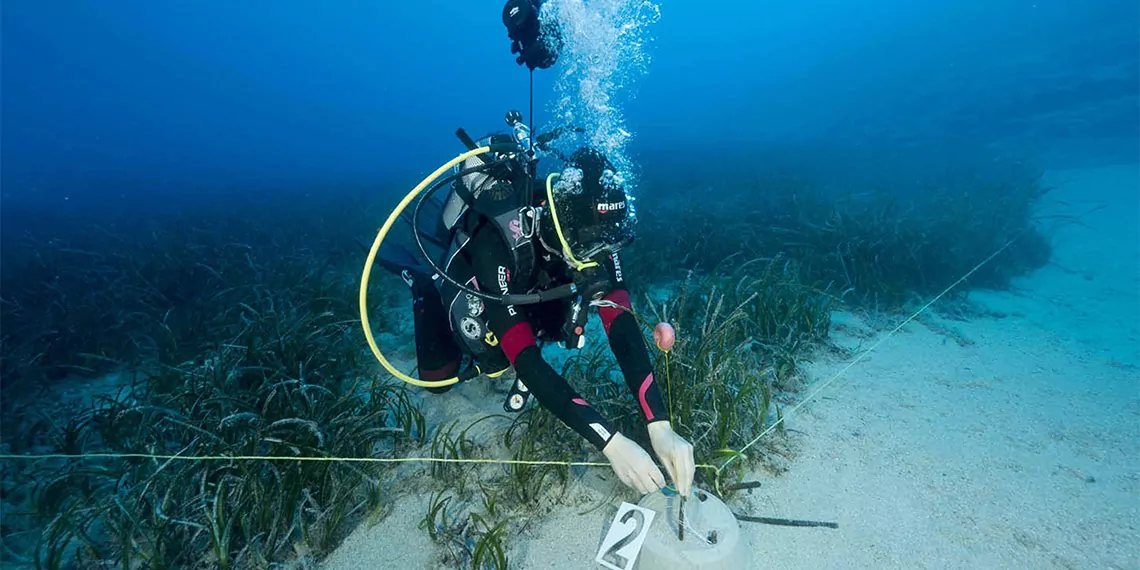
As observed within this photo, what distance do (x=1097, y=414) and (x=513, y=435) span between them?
4.19 m

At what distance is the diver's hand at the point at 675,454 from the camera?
6.64 ft

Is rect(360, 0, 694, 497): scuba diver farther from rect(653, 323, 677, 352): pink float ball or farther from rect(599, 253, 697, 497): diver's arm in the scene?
rect(653, 323, 677, 352): pink float ball

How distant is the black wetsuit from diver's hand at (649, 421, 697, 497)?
0.07 metres

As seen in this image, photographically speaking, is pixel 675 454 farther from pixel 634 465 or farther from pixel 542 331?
pixel 542 331

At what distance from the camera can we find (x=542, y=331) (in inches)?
125

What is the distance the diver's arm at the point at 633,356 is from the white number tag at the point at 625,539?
1.57 ft

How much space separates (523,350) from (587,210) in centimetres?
86

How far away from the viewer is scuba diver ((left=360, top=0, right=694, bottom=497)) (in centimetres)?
232

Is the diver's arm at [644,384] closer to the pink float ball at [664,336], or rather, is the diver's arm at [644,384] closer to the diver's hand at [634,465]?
the diver's hand at [634,465]

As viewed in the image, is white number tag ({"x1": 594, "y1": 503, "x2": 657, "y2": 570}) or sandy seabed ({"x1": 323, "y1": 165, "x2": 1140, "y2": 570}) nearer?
white number tag ({"x1": 594, "y1": 503, "x2": 657, "y2": 570})

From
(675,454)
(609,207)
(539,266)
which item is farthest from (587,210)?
(675,454)

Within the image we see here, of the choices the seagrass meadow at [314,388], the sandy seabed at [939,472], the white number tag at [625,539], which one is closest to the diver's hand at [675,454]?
the white number tag at [625,539]

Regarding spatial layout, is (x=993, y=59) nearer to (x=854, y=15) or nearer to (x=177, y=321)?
(x=177, y=321)

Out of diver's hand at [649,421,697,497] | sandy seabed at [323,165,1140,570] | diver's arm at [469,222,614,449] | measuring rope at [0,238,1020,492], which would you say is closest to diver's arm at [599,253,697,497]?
diver's hand at [649,421,697,497]
